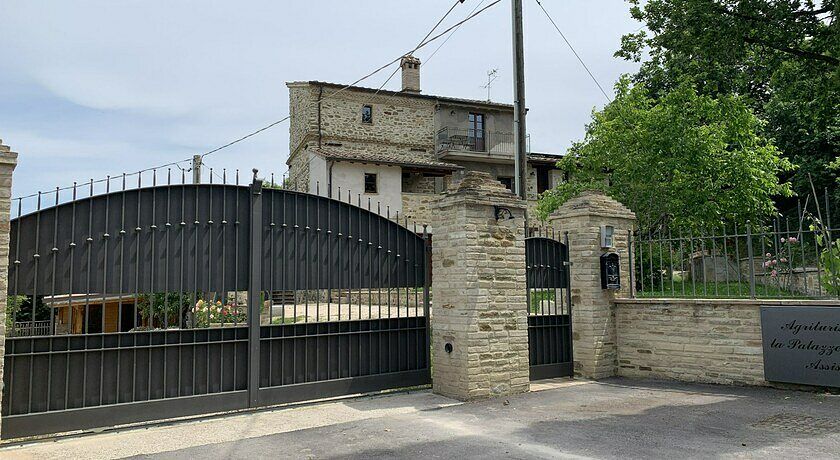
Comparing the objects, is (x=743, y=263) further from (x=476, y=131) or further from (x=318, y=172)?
(x=318, y=172)

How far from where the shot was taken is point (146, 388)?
639 cm

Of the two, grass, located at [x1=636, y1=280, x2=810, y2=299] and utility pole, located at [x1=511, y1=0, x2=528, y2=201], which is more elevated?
utility pole, located at [x1=511, y1=0, x2=528, y2=201]

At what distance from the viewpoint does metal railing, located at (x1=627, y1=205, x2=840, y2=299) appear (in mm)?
8391

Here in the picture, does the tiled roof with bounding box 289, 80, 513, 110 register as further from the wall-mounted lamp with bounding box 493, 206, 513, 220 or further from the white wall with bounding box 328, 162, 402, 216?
the wall-mounted lamp with bounding box 493, 206, 513, 220

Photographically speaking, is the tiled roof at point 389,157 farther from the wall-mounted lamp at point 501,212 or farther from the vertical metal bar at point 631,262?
the wall-mounted lamp at point 501,212

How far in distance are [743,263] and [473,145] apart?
13746 mm

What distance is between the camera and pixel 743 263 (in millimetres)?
21625

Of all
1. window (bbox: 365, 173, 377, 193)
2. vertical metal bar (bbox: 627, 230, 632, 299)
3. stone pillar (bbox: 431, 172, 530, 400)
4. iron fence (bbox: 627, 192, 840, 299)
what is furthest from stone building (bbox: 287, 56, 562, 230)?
stone pillar (bbox: 431, 172, 530, 400)

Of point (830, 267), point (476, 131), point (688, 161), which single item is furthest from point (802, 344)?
point (476, 131)

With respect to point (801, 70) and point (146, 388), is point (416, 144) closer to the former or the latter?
point (801, 70)

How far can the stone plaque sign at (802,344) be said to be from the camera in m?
7.66

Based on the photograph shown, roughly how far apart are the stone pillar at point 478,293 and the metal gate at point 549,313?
39.4 inches

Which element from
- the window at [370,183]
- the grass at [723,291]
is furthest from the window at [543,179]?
the grass at [723,291]

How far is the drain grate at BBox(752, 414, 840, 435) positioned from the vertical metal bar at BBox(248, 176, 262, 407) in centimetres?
550
